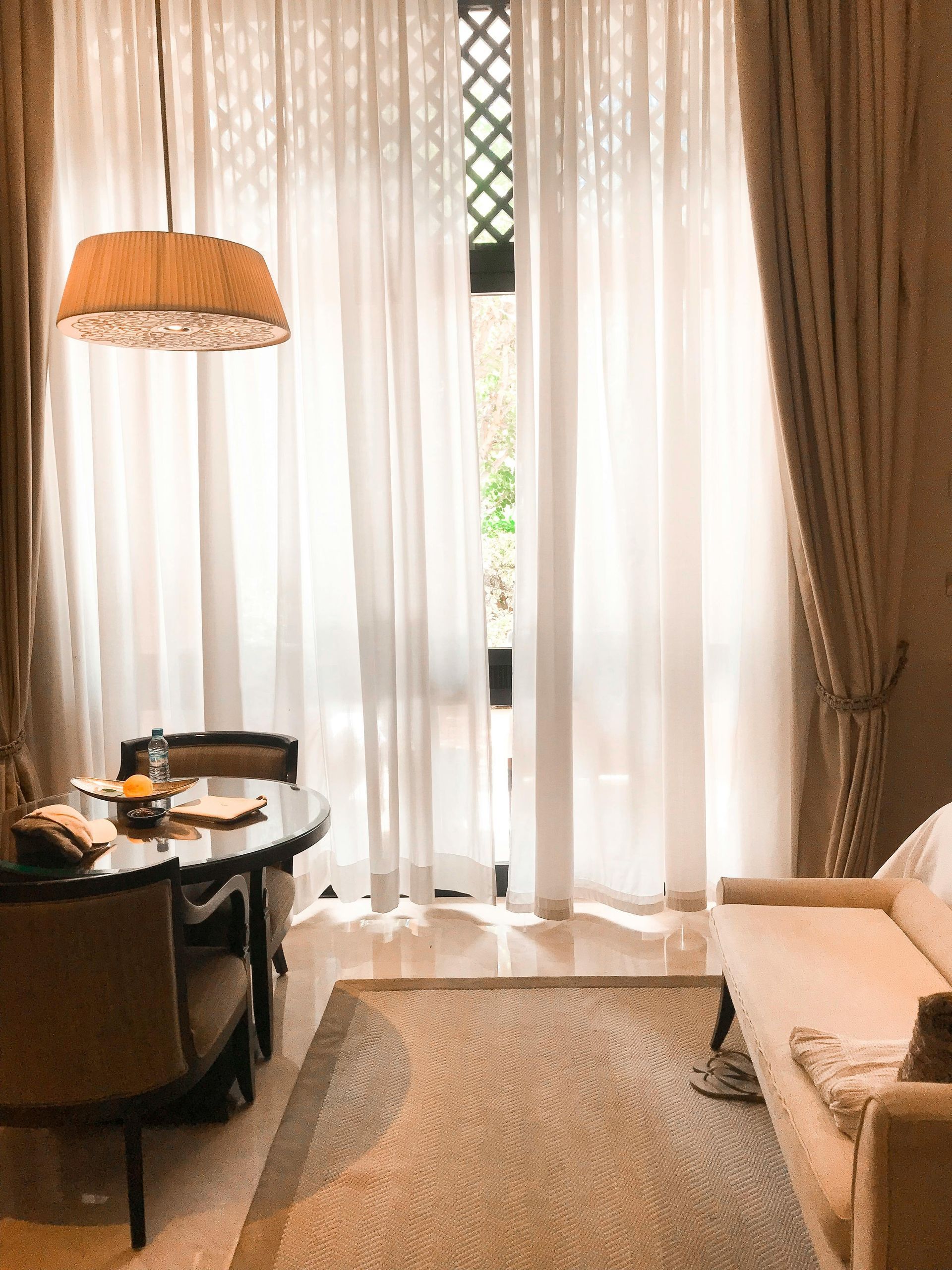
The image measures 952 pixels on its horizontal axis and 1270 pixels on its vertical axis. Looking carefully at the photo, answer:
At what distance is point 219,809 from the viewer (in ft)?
7.32

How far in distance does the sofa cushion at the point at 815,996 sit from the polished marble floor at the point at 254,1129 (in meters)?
0.78

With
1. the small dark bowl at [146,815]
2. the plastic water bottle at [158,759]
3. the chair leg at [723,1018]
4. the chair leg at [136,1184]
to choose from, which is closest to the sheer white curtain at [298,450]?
the plastic water bottle at [158,759]

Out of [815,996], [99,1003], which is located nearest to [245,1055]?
[99,1003]

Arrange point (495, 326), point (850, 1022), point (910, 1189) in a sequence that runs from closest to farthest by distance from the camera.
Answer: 1. point (910, 1189)
2. point (850, 1022)
3. point (495, 326)

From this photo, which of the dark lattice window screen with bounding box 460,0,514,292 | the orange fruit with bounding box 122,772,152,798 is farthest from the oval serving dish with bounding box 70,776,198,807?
the dark lattice window screen with bounding box 460,0,514,292

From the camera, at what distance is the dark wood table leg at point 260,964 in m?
2.21

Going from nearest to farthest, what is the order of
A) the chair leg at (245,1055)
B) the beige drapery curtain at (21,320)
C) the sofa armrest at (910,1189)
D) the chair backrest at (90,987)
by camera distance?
the sofa armrest at (910,1189)
the chair backrest at (90,987)
the chair leg at (245,1055)
the beige drapery curtain at (21,320)

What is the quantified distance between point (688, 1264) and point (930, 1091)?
0.74 metres

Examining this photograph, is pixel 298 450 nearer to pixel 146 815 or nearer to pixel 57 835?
pixel 146 815

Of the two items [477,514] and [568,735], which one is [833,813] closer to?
[568,735]

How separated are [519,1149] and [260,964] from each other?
28.8 inches

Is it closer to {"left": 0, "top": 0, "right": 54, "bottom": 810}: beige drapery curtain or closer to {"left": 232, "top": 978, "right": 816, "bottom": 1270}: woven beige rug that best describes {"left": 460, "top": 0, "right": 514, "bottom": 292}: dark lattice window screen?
{"left": 0, "top": 0, "right": 54, "bottom": 810}: beige drapery curtain

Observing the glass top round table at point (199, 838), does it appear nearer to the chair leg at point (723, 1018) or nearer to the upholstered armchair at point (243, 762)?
the upholstered armchair at point (243, 762)

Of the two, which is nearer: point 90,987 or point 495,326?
point 90,987
